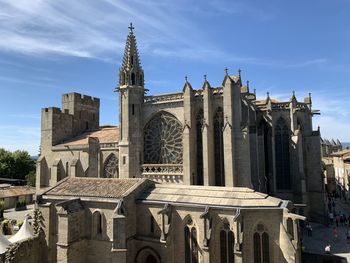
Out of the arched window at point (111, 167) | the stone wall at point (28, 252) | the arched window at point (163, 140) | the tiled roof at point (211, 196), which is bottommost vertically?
the stone wall at point (28, 252)

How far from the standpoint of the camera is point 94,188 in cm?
2209

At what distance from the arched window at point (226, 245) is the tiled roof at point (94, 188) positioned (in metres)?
7.27

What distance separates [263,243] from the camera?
56.7 ft

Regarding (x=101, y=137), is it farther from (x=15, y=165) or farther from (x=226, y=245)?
(x=15, y=165)

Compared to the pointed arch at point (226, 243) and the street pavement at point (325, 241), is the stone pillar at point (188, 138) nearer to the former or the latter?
the pointed arch at point (226, 243)

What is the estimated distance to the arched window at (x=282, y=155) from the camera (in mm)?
30938

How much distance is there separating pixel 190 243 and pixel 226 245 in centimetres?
239

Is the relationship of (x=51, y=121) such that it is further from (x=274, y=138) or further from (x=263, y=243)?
(x=263, y=243)

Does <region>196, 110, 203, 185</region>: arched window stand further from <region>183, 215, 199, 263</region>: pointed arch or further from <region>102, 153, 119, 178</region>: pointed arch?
<region>102, 153, 119, 178</region>: pointed arch

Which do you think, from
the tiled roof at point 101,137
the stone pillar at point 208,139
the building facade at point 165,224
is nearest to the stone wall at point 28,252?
the building facade at point 165,224

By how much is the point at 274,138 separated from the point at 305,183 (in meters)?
5.58

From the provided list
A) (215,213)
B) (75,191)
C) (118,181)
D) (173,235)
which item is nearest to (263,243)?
(215,213)

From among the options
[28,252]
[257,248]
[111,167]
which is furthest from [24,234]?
[257,248]

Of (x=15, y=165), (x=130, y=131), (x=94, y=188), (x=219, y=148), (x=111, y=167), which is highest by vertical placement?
(x=130, y=131)
